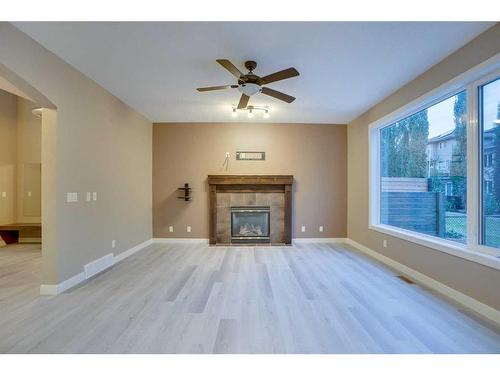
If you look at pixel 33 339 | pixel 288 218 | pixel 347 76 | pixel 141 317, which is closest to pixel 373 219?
pixel 288 218

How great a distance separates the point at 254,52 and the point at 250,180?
3140mm

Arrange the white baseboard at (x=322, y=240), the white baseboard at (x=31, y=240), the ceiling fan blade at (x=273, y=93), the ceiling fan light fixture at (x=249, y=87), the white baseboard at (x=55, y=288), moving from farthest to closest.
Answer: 1. the white baseboard at (x=322, y=240)
2. the white baseboard at (x=31, y=240)
3. the ceiling fan blade at (x=273, y=93)
4. the ceiling fan light fixture at (x=249, y=87)
5. the white baseboard at (x=55, y=288)

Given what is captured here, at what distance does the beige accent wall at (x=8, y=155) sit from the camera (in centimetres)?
554

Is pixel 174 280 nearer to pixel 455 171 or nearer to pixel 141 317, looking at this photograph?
pixel 141 317

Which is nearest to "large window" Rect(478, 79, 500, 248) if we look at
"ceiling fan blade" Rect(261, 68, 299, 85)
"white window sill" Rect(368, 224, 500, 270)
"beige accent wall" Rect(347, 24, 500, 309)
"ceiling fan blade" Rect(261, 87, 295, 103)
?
"white window sill" Rect(368, 224, 500, 270)

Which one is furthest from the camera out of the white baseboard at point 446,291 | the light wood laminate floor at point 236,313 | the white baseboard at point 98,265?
the white baseboard at point 98,265

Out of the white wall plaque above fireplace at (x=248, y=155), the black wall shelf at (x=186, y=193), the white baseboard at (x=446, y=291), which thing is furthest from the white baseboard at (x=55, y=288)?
the white baseboard at (x=446, y=291)

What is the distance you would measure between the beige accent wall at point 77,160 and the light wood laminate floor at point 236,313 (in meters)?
0.54

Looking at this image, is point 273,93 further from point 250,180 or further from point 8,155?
point 8,155

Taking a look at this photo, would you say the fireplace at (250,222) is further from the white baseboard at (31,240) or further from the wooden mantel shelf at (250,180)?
the white baseboard at (31,240)

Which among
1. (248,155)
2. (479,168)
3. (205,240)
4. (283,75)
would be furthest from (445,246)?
(205,240)

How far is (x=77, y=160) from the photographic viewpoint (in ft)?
10.7

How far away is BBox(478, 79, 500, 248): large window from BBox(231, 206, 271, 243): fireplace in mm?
3740

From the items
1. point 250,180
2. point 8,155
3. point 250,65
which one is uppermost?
point 250,65
